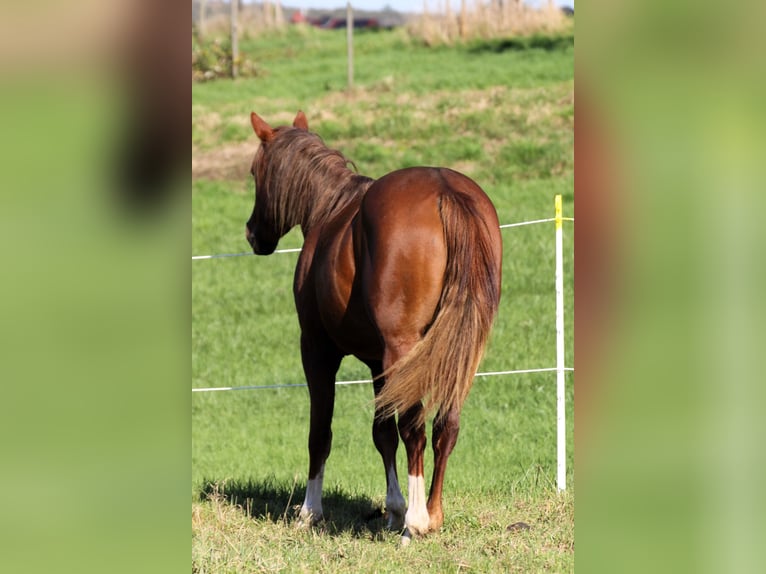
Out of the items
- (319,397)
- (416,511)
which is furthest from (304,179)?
(416,511)

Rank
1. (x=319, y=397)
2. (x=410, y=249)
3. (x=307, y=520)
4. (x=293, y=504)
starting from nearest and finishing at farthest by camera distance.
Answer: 1. (x=410, y=249)
2. (x=307, y=520)
3. (x=319, y=397)
4. (x=293, y=504)

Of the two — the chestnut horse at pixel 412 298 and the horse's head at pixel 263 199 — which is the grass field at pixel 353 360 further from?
the horse's head at pixel 263 199

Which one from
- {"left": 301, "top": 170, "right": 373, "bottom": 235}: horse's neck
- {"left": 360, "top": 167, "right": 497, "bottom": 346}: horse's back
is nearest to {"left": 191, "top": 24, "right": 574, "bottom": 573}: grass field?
{"left": 360, "top": 167, "right": 497, "bottom": 346}: horse's back

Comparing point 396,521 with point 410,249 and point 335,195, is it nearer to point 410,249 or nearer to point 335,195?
point 410,249

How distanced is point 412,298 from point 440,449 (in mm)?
776

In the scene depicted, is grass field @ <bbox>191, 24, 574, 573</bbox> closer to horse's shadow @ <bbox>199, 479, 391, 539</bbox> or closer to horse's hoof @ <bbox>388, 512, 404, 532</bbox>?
horse's shadow @ <bbox>199, 479, 391, 539</bbox>

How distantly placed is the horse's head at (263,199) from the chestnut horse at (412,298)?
80cm

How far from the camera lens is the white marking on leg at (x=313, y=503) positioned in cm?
523

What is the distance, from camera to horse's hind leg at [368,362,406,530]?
5.00 meters

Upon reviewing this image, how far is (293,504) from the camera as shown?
579cm
